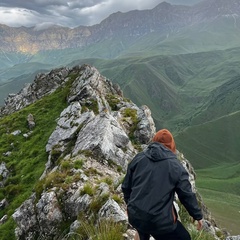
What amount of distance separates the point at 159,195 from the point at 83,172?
12.3 meters

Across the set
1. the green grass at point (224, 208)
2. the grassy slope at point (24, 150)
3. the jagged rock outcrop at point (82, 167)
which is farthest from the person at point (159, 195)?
the green grass at point (224, 208)

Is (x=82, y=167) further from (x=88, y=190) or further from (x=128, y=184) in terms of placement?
(x=128, y=184)

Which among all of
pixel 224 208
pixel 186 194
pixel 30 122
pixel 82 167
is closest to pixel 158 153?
pixel 186 194

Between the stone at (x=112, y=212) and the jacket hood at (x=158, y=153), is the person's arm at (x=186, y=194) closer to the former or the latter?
the jacket hood at (x=158, y=153)

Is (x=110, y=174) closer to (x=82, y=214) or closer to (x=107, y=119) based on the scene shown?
(x=82, y=214)

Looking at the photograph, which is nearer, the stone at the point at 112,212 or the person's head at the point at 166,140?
the person's head at the point at 166,140

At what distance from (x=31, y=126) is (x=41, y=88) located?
3034cm

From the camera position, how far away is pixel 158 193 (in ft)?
27.6

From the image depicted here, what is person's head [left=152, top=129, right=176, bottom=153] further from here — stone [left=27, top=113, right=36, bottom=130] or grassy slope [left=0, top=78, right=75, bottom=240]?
stone [left=27, top=113, right=36, bottom=130]

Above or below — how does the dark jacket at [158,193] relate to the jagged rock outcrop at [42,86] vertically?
above

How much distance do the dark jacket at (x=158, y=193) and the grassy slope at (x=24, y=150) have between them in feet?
46.4

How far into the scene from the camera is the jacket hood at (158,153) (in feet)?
28.3

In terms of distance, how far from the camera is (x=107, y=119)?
30.4 meters

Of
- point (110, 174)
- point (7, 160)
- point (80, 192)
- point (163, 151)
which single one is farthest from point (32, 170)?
point (163, 151)
